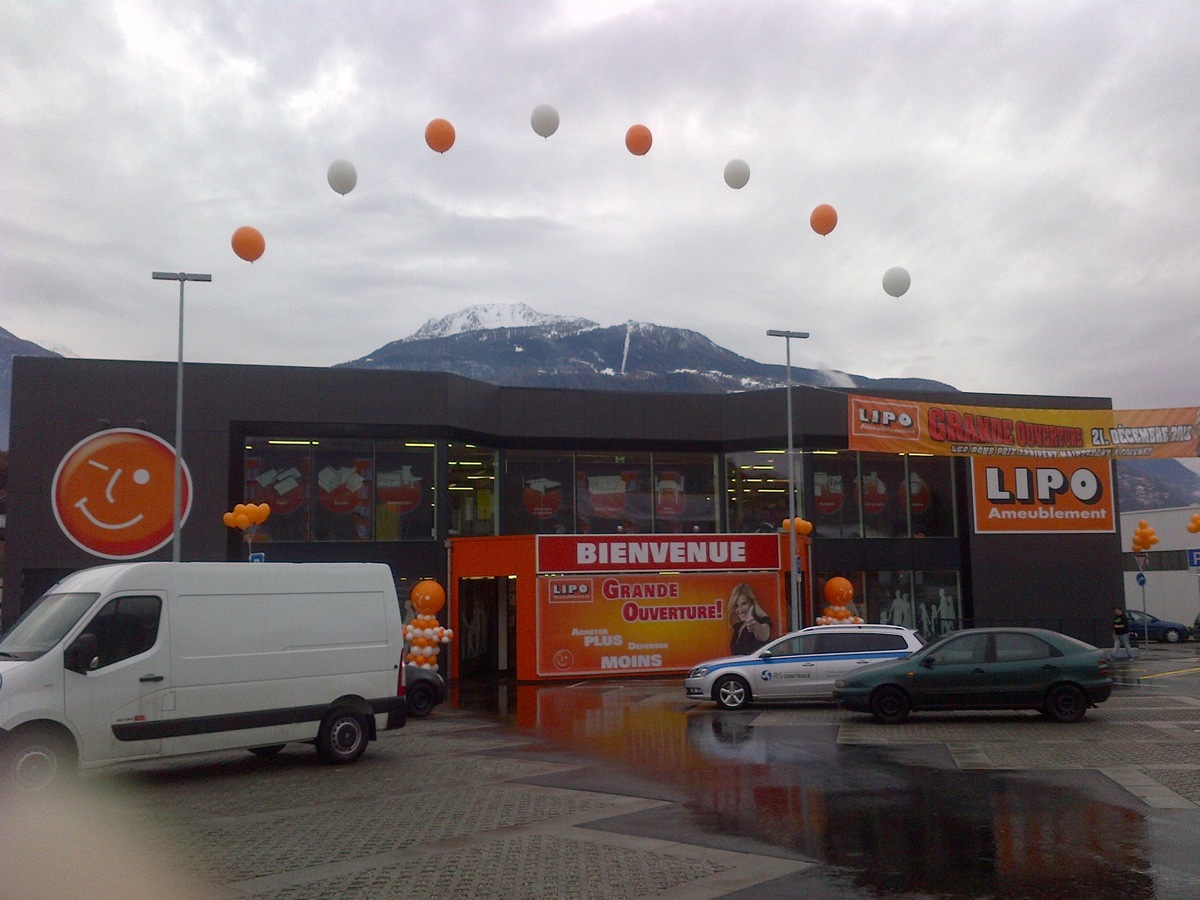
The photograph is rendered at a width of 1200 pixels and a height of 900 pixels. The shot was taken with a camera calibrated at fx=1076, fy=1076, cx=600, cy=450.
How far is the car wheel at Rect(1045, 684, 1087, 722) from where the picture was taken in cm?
1714

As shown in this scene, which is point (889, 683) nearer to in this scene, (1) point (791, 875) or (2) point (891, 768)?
(2) point (891, 768)

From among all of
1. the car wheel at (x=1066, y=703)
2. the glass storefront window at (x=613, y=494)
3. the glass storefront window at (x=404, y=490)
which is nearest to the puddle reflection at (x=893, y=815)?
the car wheel at (x=1066, y=703)

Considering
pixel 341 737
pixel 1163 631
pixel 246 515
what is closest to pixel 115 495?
pixel 246 515

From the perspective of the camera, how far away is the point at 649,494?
3422 cm

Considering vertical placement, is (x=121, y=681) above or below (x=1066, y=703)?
above

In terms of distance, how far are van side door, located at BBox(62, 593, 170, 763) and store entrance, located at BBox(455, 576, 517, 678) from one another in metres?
18.5

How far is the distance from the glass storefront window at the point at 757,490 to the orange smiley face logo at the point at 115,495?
1646cm

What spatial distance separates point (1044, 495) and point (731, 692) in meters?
19.2

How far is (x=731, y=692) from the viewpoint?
813 inches

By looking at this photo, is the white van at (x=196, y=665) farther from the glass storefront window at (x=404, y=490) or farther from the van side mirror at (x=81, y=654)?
the glass storefront window at (x=404, y=490)

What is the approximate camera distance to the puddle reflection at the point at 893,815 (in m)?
8.01

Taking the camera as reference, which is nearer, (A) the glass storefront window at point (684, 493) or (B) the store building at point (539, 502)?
(B) the store building at point (539, 502)

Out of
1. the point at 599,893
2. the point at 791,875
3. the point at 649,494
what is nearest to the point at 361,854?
the point at 599,893

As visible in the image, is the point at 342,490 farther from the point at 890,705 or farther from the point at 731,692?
the point at 890,705
